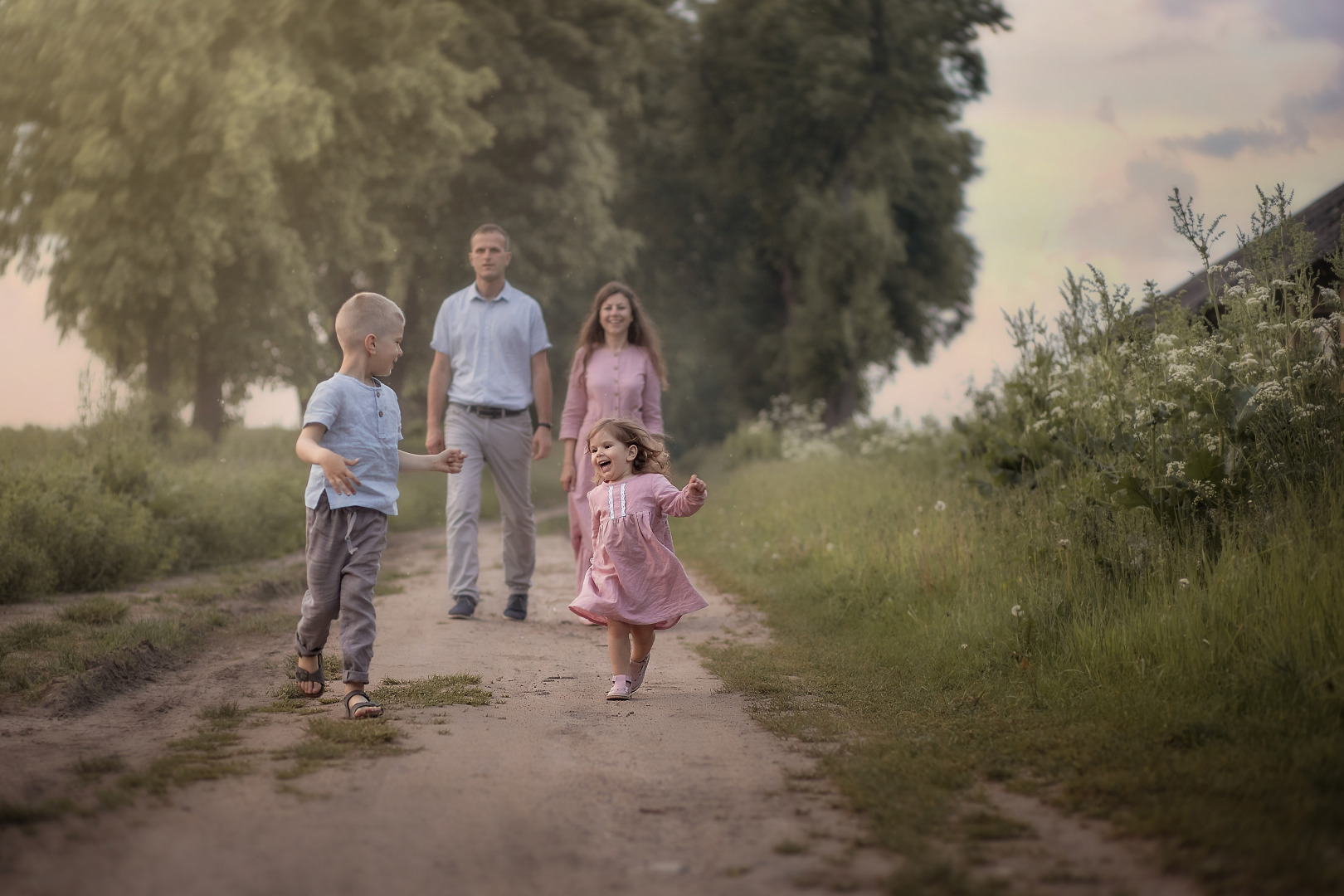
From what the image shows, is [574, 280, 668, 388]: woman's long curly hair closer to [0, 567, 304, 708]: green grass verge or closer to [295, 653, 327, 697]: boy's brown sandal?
[0, 567, 304, 708]: green grass verge

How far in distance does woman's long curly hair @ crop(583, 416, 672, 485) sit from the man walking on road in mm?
2664

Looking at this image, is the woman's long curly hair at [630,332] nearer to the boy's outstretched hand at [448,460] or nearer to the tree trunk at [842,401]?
the boy's outstretched hand at [448,460]

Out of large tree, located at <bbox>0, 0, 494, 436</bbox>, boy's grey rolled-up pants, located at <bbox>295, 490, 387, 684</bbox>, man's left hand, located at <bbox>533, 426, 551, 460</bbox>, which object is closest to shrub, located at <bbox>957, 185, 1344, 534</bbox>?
man's left hand, located at <bbox>533, 426, 551, 460</bbox>

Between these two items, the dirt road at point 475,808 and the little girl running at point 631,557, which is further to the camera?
the little girl running at point 631,557

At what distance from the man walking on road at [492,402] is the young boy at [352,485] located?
3.06m

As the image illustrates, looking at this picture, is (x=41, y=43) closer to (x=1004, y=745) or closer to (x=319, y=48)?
(x=319, y=48)

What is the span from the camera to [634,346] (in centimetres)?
899

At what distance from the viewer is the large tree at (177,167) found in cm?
1873

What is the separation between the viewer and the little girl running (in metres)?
6.06

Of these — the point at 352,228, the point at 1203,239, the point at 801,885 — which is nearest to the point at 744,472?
the point at 352,228

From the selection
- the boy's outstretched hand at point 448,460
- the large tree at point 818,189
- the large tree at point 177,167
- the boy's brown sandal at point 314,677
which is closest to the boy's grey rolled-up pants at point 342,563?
the boy's brown sandal at point 314,677

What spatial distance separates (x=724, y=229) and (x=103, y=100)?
21536mm

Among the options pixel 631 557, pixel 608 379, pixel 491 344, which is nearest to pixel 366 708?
pixel 631 557

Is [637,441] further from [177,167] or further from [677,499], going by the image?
[177,167]
